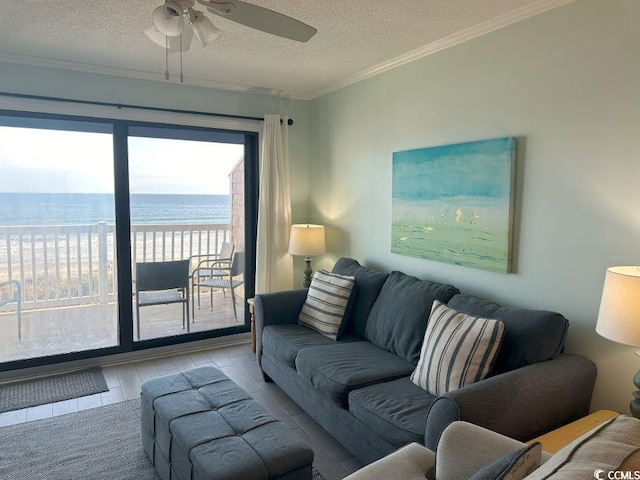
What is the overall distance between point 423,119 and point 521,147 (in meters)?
0.85

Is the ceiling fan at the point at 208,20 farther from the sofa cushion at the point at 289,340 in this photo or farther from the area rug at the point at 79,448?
the area rug at the point at 79,448

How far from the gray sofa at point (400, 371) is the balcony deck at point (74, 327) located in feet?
3.75

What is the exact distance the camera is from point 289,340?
3.13m

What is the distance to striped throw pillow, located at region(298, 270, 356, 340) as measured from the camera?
323cm

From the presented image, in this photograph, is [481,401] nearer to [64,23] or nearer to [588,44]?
[588,44]

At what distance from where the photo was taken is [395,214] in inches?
137

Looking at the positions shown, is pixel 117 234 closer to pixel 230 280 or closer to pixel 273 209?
pixel 230 280

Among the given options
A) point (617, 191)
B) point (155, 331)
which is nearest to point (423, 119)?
point (617, 191)

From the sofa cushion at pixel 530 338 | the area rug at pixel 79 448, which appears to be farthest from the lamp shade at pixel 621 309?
the area rug at pixel 79 448

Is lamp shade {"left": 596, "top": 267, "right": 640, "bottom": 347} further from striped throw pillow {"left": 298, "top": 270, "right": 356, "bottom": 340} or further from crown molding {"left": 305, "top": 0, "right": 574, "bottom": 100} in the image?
striped throw pillow {"left": 298, "top": 270, "right": 356, "bottom": 340}

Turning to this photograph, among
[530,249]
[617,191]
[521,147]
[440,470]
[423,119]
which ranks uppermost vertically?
[423,119]

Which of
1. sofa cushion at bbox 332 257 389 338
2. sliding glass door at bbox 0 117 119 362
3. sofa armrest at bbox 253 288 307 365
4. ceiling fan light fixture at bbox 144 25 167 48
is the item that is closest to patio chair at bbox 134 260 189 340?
sliding glass door at bbox 0 117 119 362

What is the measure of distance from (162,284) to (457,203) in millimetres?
2730

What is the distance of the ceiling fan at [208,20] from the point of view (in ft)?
6.15
